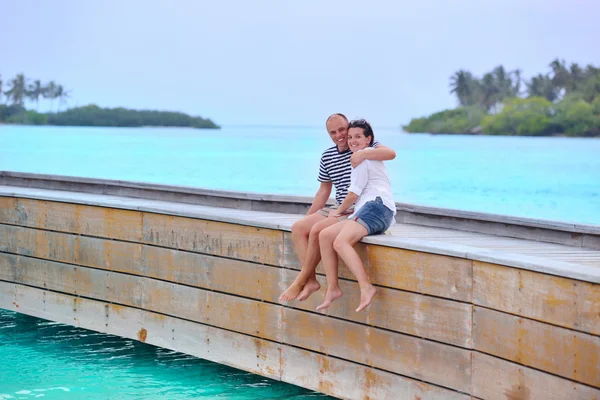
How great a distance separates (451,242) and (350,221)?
0.73 m

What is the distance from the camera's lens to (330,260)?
5863 mm

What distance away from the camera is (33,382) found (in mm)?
7465

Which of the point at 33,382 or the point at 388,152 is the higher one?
the point at 388,152

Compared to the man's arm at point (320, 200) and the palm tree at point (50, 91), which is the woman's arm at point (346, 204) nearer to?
the man's arm at point (320, 200)

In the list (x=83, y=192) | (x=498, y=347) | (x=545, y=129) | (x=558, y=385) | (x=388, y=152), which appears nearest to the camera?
(x=558, y=385)

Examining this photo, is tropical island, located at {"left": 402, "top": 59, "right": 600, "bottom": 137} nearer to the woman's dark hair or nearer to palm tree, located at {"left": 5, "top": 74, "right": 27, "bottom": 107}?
palm tree, located at {"left": 5, "top": 74, "right": 27, "bottom": 107}

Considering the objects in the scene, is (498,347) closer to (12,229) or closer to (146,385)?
(146,385)

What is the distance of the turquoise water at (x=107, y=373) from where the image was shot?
→ 7109mm

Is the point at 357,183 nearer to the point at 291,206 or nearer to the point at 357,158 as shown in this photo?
the point at 357,158

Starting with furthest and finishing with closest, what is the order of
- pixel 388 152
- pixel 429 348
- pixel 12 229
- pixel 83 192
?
pixel 83 192 → pixel 12 229 → pixel 388 152 → pixel 429 348

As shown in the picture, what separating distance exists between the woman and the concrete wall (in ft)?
0.54

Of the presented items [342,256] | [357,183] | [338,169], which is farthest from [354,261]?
[338,169]

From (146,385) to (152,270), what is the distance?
87 cm

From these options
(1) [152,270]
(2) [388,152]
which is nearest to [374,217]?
(2) [388,152]
